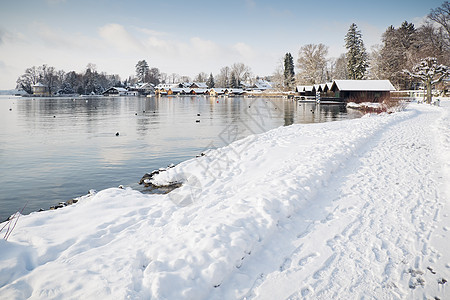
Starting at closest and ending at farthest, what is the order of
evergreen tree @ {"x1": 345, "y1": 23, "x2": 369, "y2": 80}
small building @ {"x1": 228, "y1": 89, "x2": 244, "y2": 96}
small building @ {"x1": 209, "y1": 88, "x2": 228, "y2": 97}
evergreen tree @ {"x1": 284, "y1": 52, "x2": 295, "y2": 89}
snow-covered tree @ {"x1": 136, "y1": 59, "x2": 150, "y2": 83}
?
1. evergreen tree @ {"x1": 345, "y1": 23, "x2": 369, "y2": 80}
2. evergreen tree @ {"x1": 284, "y1": 52, "x2": 295, "y2": 89}
3. small building @ {"x1": 228, "y1": 89, "x2": 244, "y2": 96}
4. small building @ {"x1": 209, "y1": 88, "x2": 228, "y2": 97}
5. snow-covered tree @ {"x1": 136, "y1": 59, "x2": 150, "y2": 83}

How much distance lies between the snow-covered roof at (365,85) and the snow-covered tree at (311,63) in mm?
29854

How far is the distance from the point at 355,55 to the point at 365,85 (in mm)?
27766

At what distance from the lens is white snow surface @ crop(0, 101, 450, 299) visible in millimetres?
3740

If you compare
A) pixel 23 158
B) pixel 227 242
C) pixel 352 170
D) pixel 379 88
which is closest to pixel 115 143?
pixel 23 158

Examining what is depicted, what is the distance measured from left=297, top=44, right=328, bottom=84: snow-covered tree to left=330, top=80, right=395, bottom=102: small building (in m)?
29.0

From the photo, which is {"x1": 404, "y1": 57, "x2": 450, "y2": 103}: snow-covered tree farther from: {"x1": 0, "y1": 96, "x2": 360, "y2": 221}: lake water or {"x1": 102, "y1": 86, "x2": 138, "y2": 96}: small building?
{"x1": 102, "y1": 86, "x2": 138, "y2": 96}: small building

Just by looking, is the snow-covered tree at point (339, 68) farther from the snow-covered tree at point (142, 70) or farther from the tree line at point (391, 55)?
the snow-covered tree at point (142, 70)

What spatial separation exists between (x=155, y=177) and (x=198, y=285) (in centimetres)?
713

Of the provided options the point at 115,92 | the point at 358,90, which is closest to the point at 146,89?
the point at 115,92

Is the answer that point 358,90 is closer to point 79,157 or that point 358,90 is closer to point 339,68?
point 79,157

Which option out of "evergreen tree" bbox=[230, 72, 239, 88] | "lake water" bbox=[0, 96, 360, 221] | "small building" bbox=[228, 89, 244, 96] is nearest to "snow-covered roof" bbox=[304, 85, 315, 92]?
"small building" bbox=[228, 89, 244, 96]

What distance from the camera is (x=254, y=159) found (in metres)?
11.6

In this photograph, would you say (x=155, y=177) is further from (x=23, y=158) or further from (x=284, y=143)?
(x=23, y=158)

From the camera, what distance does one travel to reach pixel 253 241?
4691mm
